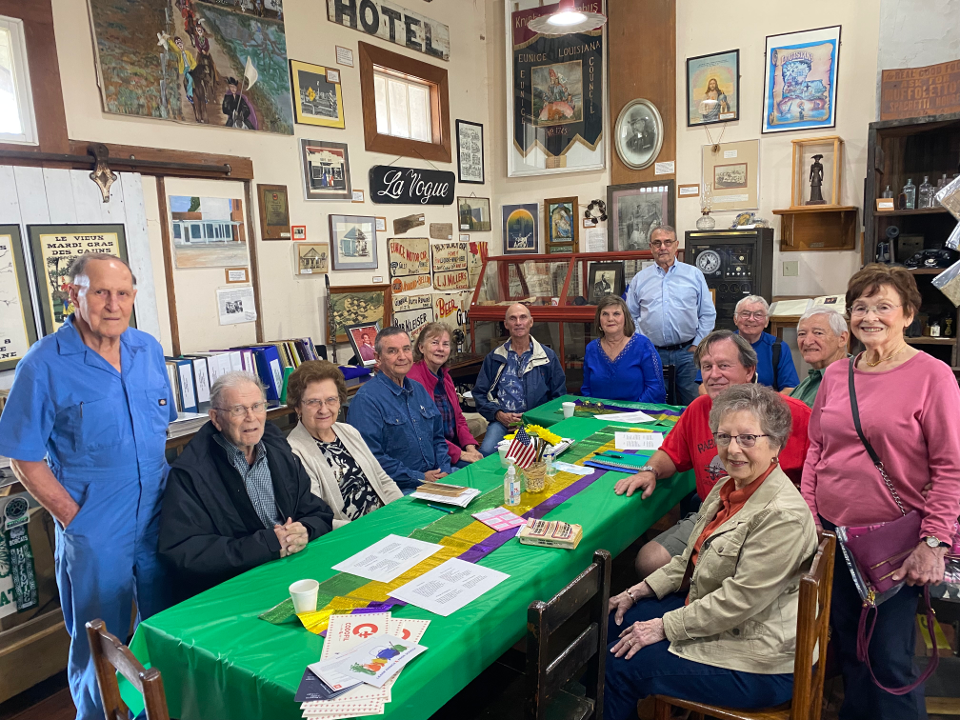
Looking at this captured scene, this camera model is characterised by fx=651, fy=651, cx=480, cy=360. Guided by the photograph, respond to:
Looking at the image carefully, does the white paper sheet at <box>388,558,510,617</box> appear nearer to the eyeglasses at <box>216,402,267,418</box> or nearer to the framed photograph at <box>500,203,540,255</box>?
the eyeglasses at <box>216,402,267,418</box>

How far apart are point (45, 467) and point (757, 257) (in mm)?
5109

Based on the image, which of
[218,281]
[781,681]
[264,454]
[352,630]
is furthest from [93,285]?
[781,681]

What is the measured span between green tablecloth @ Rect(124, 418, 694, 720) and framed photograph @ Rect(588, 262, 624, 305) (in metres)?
3.71

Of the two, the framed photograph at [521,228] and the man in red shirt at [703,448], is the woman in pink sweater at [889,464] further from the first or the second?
the framed photograph at [521,228]

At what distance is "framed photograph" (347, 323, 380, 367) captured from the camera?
5078 millimetres

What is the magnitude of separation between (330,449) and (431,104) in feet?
14.3

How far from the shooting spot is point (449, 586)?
1885 millimetres

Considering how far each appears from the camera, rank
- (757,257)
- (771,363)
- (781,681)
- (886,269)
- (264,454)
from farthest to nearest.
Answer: (757,257), (771,363), (264,454), (886,269), (781,681)

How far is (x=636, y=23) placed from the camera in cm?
611

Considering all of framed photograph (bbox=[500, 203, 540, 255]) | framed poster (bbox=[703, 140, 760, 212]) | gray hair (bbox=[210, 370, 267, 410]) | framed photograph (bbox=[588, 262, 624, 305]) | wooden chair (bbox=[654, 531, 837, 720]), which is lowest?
wooden chair (bbox=[654, 531, 837, 720])

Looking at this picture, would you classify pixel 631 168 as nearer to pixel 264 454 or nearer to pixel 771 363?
pixel 771 363

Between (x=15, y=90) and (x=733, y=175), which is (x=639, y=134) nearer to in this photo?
(x=733, y=175)

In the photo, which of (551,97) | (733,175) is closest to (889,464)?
(733,175)

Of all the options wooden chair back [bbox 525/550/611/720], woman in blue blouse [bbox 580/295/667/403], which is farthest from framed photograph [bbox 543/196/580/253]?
→ wooden chair back [bbox 525/550/611/720]
